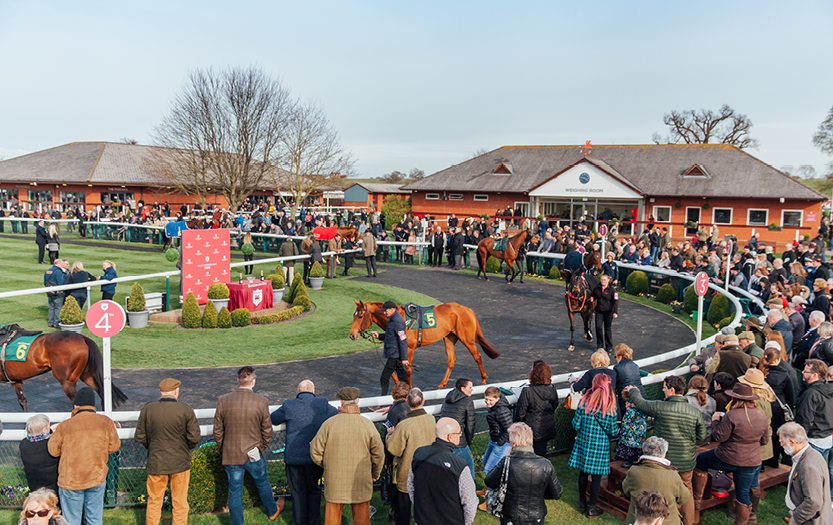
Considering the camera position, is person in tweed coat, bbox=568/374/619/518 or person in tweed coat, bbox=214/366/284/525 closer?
person in tweed coat, bbox=214/366/284/525

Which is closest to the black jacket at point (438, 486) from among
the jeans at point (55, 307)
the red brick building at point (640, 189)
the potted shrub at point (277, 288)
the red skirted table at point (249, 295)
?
the red skirted table at point (249, 295)

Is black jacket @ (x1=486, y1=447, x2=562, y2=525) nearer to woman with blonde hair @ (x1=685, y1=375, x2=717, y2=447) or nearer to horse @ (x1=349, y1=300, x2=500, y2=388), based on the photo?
woman with blonde hair @ (x1=685, y1=375, x2=717, y2=447)

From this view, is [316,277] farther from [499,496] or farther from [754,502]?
[499,496]

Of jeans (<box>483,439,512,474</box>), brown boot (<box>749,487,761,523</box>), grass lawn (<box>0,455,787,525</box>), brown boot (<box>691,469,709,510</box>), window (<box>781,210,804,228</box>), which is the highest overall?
window (<box>781,210,804,228</box>)

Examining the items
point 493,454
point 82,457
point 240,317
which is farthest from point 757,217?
point 82,457

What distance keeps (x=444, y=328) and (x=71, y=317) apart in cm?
803

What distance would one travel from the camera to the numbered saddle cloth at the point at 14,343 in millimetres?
7914

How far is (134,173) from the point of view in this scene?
143 ft

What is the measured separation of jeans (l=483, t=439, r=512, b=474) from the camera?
580 centimetres

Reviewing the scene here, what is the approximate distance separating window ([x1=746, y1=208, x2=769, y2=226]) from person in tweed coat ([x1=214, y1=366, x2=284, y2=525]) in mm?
32396

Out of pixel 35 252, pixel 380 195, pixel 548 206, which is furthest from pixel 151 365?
pixel 380 195

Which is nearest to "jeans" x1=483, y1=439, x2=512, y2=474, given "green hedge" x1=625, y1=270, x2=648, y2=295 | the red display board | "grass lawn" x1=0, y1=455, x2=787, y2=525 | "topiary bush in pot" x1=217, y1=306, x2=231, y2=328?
"grass lawn" x1=0, y1=455, x2=787, y2=525

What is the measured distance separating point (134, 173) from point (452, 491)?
45194 mm

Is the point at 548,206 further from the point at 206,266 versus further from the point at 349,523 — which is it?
the point at 349,523
